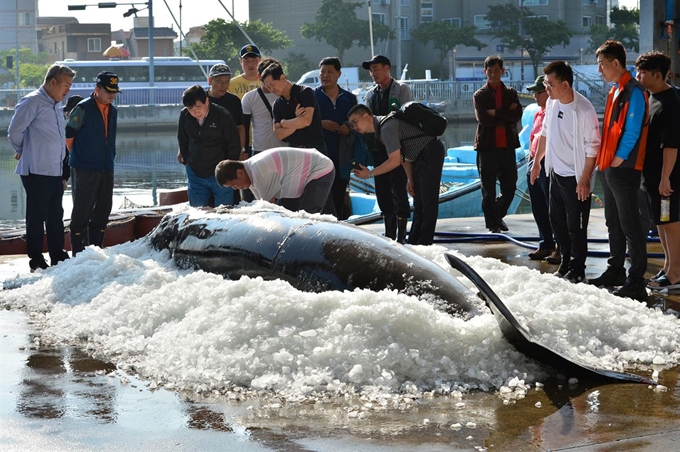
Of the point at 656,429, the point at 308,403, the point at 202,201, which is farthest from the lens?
the point at 202,201

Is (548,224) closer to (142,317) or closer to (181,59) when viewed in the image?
(142,317)

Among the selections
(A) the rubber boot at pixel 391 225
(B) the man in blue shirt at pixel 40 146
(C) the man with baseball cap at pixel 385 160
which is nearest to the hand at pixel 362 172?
(C) the man with baseball cap at pixel 385 160

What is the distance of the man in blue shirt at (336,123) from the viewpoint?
34.8 ft

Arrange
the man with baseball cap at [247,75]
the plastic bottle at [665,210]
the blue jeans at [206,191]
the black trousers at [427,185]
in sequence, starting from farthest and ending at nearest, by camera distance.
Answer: the man with baseball cap at [247,75]
the blue jeans at [206,191]
the black trousers at [427,185]
the plastic bottle at [665,210]

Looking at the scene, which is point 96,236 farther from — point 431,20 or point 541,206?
point 431,20

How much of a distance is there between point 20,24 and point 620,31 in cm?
7729

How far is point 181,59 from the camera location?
78.6 m

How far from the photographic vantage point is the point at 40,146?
374 inches

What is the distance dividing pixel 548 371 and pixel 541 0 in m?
94.4

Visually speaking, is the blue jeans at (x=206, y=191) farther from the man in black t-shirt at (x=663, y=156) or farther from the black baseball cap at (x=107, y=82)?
the man in black t-shirt at (x=663, y=156)

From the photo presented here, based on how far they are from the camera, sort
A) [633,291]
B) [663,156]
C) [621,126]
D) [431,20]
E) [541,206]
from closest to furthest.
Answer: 1. [633,291]
2. [621,126]
3. [663,156]
4. [541,206]
5. [431,20]

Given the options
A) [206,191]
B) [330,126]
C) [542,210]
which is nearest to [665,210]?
[542,210]

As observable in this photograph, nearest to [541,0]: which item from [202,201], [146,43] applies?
[146,43]

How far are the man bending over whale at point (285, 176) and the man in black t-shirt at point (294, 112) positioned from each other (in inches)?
60.0
